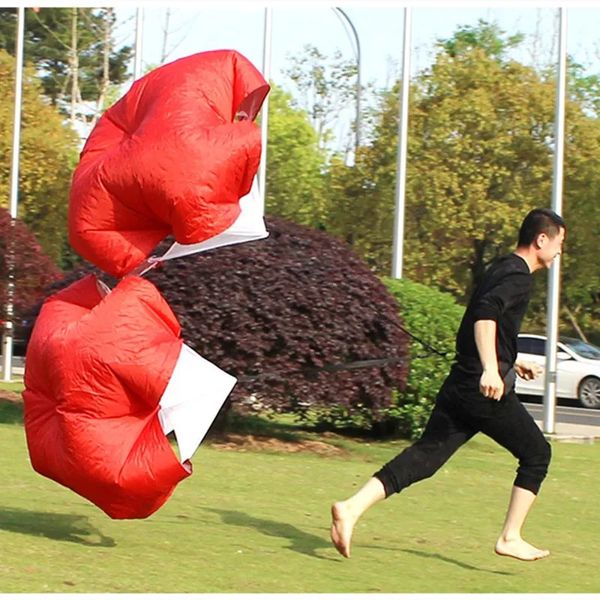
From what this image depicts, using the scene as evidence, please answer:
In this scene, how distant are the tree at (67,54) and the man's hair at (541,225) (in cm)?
3759

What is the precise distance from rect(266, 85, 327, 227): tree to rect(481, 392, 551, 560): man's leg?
27.1 meters

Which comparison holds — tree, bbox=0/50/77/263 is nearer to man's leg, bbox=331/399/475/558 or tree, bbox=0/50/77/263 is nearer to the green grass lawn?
the green grass lawn

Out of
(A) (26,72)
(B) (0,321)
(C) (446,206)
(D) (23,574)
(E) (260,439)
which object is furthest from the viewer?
(A) (26,72)

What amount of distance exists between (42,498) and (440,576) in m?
3.22

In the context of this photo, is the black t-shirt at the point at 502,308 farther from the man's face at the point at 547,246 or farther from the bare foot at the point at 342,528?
the bare foot at the point at 342,528

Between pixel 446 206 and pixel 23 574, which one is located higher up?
pixel 446 206

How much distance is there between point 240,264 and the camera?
12.9 m

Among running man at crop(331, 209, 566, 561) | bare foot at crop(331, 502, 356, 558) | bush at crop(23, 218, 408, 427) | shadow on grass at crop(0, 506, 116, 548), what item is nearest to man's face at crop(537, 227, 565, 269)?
running man at crop(331, 209, 566, 561)

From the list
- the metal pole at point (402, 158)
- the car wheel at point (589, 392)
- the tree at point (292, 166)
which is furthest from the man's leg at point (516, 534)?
the tree at point (292, 166)

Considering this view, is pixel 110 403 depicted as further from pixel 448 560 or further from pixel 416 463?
pixel 448 560

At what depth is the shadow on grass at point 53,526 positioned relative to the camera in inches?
293

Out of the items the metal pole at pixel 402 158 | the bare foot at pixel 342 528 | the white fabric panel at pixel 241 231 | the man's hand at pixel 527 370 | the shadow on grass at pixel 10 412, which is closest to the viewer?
the bare foot at pixel 342 528

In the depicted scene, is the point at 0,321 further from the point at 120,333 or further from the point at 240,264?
the point at 120,333

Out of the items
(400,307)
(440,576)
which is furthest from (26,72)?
(440,576)
